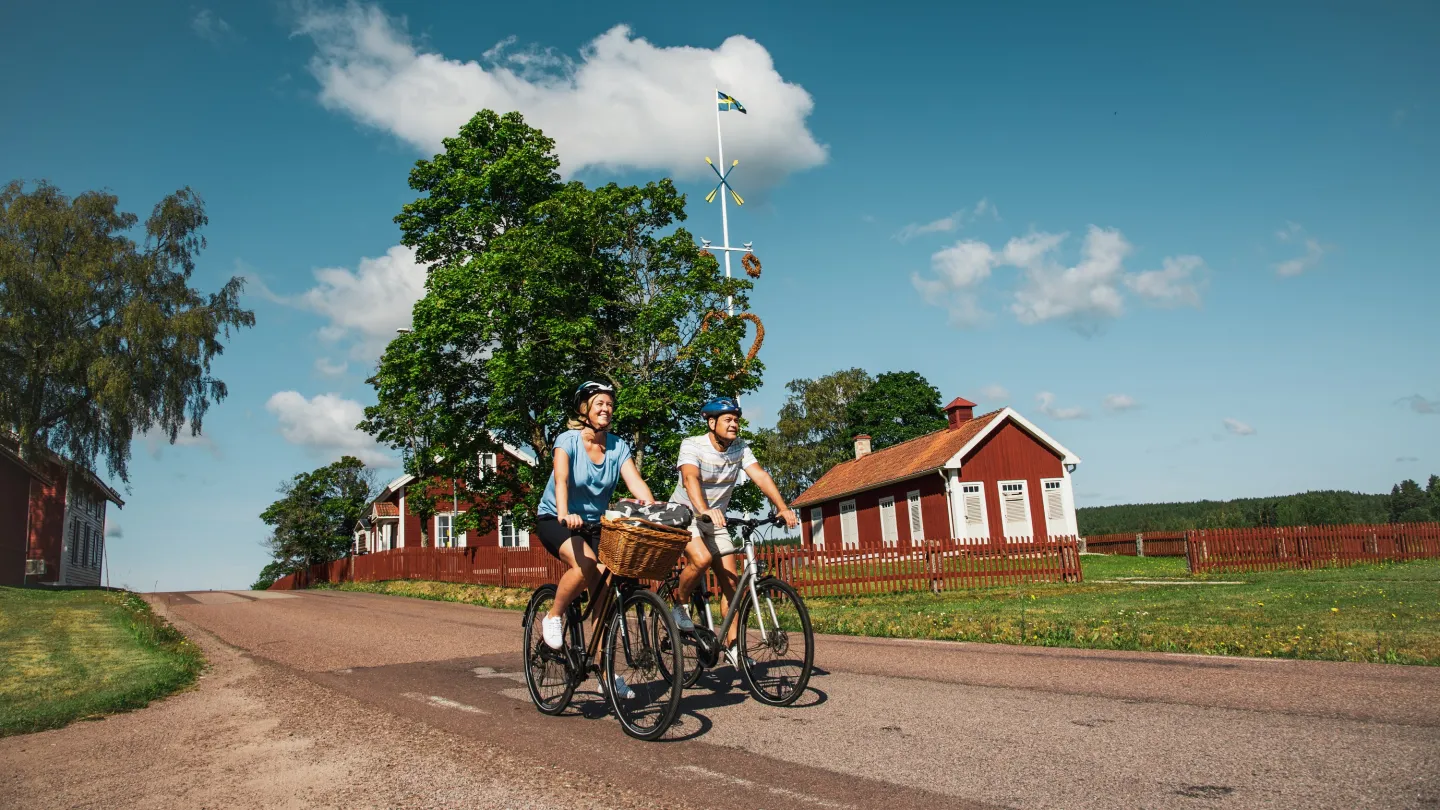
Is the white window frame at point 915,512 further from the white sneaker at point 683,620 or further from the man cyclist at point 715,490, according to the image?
the white sneaker at point 683,620

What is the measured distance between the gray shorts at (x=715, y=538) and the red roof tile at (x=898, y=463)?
27397 mm

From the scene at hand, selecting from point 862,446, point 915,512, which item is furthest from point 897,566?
point 862,446

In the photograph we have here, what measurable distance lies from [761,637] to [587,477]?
1500mm

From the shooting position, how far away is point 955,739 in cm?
471

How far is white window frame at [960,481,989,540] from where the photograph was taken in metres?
32.3

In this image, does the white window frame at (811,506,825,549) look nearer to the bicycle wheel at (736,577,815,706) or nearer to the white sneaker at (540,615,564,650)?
the bicycle wheel at (736,577,815,706)

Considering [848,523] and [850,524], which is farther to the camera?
[848,523]

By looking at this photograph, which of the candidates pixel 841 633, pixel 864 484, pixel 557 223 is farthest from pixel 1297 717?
pixel 864 484

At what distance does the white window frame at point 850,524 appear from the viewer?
3962cm

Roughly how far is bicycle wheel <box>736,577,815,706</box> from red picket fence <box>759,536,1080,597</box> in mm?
10774

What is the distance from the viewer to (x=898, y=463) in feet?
122

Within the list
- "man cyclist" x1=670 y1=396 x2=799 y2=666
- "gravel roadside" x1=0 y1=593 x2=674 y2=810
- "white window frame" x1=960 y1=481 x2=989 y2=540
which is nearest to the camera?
"gravel roadside" x1=0 y1=593 x2=674 y2=810

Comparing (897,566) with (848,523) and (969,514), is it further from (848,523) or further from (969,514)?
(848,523)

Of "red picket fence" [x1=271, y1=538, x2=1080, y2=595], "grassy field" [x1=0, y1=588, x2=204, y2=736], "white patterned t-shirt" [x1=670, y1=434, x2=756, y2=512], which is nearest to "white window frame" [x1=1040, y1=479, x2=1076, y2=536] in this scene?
"red picket fence" [x1=271, y1=538, x2=1080, y2=595]
